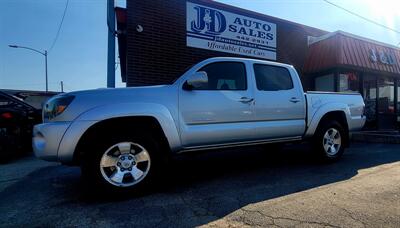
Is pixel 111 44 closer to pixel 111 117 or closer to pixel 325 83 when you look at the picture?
pixel 111 117

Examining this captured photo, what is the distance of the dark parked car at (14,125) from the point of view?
21.7ft

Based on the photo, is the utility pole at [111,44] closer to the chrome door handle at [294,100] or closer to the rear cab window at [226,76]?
the rear cab window at [226,76]

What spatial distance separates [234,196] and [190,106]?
1.36 metres

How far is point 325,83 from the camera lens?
39.8ft

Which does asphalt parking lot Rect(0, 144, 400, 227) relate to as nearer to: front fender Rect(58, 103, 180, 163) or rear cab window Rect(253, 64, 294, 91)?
front fender Rect(58, 103, 180, 163)

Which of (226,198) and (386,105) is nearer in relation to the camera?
(226,198)

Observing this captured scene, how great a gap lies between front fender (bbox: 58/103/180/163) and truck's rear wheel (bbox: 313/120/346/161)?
2914 millimetres

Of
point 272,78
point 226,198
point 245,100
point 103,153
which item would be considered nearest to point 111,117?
point 103,153

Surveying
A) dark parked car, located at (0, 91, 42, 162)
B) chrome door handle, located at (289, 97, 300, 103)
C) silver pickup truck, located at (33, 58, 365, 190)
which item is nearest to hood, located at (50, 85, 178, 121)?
silver pickup truck, located at (33, 58, 365, 190)

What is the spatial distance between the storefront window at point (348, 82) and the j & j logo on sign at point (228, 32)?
118 inches

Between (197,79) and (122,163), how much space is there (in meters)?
1.49

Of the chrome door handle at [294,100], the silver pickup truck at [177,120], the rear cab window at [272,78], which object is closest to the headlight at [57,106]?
the silver pickup truck at [177,120]

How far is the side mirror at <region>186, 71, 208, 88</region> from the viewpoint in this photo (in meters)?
4.04

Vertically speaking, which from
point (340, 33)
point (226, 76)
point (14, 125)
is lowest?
→ point (14, 125)
